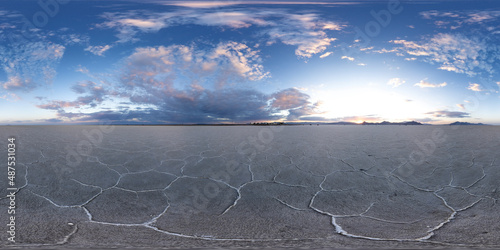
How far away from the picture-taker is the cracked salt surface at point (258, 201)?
1986 mm

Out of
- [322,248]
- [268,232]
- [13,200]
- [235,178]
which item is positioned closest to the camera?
[322,248]

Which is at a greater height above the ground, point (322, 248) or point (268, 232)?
point (322, 248)

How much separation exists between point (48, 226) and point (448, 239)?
11.9 feet

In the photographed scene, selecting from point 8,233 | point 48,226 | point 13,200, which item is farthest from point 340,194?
point 13,200

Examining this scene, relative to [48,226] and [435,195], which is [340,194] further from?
[48,226]

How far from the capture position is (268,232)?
2123 mm

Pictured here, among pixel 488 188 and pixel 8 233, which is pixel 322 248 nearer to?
pixel 8 233

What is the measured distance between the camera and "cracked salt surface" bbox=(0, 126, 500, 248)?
1986mm

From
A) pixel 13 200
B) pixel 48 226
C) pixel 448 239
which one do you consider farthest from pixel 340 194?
pixel 13 200

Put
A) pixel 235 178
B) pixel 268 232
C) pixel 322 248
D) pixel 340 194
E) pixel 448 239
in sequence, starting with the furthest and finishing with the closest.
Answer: pixel 235 178 < pixel 340 194 < pixel 268 232 < pixel 448 239 < pixel 322 248

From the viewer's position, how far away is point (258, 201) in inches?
116

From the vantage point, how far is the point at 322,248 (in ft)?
5.19

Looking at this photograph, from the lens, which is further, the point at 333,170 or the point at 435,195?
the point at 333,170

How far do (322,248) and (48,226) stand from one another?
2.50 meters
